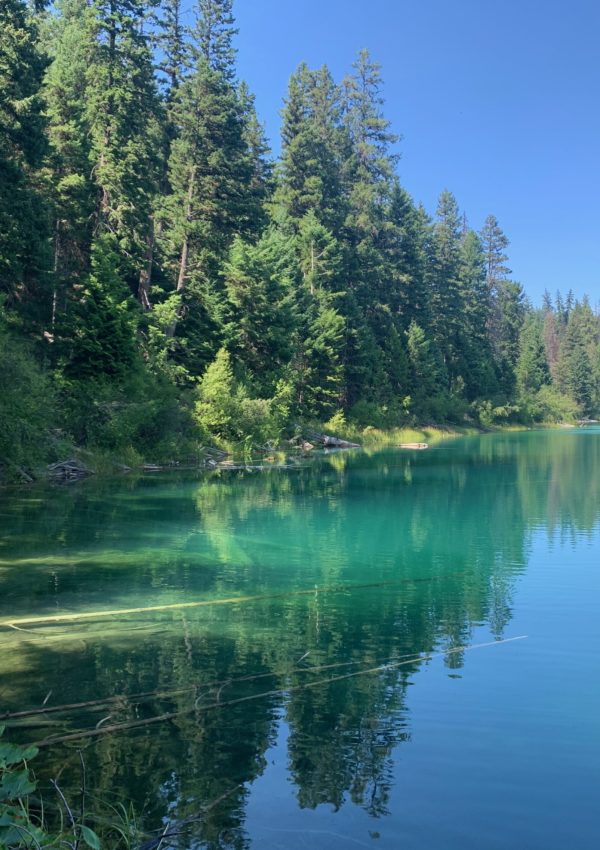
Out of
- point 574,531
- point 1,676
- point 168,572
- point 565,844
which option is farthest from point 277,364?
point 565,844

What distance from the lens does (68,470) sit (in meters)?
30.0

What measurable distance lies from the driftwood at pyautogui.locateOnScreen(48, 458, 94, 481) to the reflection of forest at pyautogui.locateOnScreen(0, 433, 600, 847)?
132 inches

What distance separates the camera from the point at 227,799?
19.8 feet

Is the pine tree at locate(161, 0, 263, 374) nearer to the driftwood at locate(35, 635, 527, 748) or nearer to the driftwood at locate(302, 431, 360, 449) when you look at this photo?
the driftwood at locate(302, 431, 360, 449)

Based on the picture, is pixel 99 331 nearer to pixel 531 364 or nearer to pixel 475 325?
pixel 475 325

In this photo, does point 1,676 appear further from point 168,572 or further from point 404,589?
point 404,589

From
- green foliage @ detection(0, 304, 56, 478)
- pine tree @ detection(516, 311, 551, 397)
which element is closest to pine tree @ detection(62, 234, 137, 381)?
green foliage @ detection(0, 304, 56, 478)

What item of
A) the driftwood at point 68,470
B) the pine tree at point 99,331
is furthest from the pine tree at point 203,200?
the driftwood at point 68,470

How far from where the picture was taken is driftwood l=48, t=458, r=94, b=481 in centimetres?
2934

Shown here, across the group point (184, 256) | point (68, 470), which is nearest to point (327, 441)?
point (184, 256)

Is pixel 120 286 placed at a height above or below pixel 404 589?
above

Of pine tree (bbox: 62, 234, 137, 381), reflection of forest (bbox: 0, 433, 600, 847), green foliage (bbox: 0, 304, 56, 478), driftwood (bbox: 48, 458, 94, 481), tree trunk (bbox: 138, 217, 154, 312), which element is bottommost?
reflection of forest (bbox: 0, 433, 600, 847)

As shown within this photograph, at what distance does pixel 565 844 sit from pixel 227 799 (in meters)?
2.59

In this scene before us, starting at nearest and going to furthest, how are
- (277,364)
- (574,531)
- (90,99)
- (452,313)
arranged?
(574,531)
(90,99)
(277,364)
(452,313)
